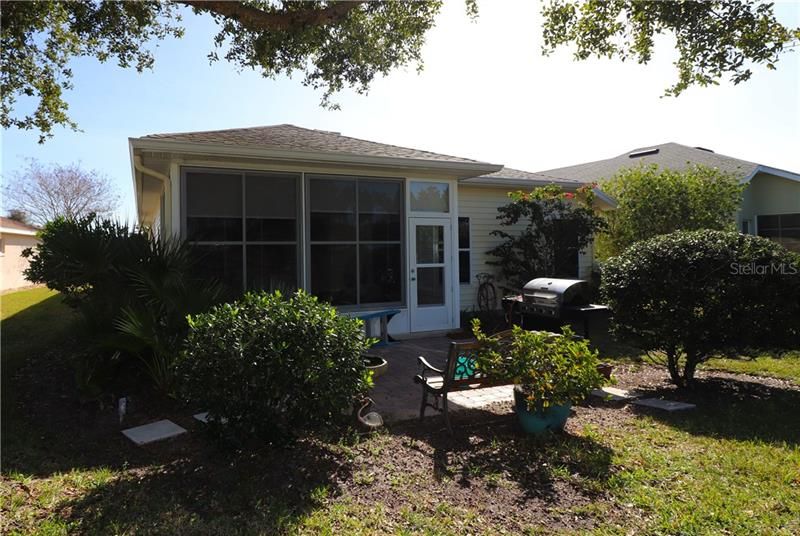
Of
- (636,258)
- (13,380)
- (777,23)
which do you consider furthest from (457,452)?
(777,23)

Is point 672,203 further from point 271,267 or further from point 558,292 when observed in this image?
point 271,267

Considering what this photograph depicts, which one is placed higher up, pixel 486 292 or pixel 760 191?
pixel 760 191

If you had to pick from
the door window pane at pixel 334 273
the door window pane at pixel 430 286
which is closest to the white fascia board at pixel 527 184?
the door window pane at pixel 430 286

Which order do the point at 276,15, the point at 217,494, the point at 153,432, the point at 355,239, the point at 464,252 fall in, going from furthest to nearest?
the point at 464,252, the point at 355,239, the point at 276,15, the point at 153,432, the point at 217,494

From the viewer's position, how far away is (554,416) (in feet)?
14.5

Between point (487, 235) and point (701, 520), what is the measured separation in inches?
367

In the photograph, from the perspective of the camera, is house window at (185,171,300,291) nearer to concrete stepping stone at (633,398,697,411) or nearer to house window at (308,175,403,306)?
house window at (308,175,403,306)

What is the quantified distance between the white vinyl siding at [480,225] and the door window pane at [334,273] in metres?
3.68

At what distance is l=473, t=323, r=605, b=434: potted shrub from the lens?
13.8 ft

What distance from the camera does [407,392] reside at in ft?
19.4

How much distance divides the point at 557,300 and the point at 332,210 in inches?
157

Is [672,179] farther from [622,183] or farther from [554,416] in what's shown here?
[554,416]

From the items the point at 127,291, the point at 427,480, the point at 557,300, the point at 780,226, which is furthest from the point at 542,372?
the point at 780,226

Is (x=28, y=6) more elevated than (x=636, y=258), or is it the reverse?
(x=28, y=6)
